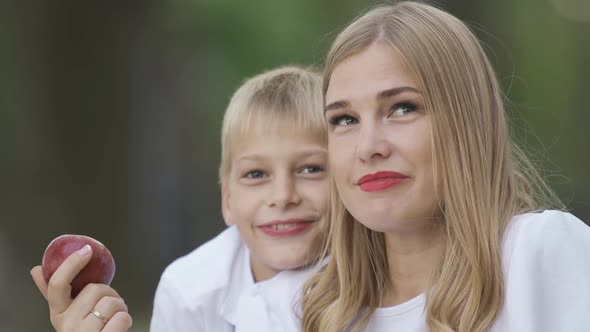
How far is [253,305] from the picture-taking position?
3047 millimetres

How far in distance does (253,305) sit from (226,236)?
936 millimetres

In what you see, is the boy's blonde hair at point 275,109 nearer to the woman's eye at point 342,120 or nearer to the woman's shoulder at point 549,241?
the woman's eye at point 342,120

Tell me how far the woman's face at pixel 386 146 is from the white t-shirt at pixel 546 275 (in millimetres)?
288

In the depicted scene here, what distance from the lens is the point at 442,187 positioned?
253 centimetres

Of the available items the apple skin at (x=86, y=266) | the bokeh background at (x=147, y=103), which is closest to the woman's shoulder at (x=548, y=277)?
the apple skin at (x=86, y=266)

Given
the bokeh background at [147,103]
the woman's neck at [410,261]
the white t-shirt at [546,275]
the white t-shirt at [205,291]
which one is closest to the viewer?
the white t-shirt at [546,275]

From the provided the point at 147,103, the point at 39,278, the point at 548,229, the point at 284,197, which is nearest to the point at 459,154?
the point at 548,229

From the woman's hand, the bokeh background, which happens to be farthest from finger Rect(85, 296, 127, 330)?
the bokeh background

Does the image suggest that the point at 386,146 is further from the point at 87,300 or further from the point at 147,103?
the point at 147,103

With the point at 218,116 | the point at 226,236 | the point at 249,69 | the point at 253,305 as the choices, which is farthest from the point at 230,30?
the point at 253,305

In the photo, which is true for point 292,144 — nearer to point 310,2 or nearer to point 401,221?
point 401,221

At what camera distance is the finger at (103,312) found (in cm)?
257

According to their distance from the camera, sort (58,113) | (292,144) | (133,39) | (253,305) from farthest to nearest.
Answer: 1. (133,39)
2. (58,113)
3. (292,144)
4. (253,305)

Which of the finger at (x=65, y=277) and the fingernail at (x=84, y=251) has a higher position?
the fingernail at (x=84, y=251)
